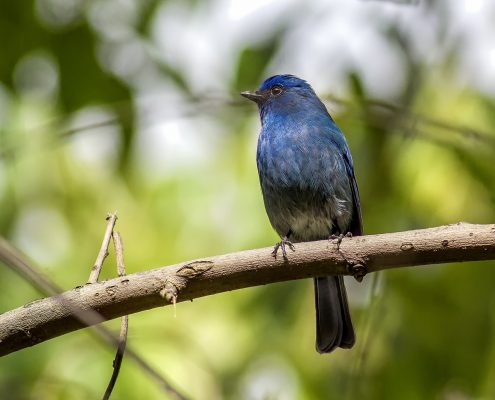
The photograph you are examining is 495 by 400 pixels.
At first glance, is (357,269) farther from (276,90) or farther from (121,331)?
(276,90)

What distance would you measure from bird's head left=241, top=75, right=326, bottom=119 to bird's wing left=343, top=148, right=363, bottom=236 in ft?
1.88

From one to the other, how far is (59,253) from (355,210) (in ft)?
7.22

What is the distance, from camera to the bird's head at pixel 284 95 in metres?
4.95

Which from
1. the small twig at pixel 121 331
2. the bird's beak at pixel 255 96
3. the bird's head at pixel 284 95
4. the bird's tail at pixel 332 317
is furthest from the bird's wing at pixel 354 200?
the small twig at pixel 121 331

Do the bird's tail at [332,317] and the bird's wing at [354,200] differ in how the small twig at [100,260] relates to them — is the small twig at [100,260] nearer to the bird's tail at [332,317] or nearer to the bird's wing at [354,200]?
the bird's tail at [332,317]

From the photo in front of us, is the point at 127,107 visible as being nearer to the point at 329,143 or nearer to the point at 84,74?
the point at 84,74

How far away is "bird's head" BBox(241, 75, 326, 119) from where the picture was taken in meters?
4.95

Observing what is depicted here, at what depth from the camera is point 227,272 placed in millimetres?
2611

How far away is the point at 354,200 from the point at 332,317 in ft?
2.15

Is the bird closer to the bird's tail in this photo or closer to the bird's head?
the bird's tail

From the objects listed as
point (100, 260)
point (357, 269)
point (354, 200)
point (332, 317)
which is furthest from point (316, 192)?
point (100, 260)

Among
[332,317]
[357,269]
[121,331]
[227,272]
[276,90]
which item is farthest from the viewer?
[276,90]

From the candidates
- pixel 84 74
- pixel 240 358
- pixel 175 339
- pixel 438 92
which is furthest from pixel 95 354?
pixel 438 92

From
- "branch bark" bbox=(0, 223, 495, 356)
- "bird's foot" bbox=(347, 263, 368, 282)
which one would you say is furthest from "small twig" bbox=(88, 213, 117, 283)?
"bird's foot" bbox=(347, 263, 368, 282)
